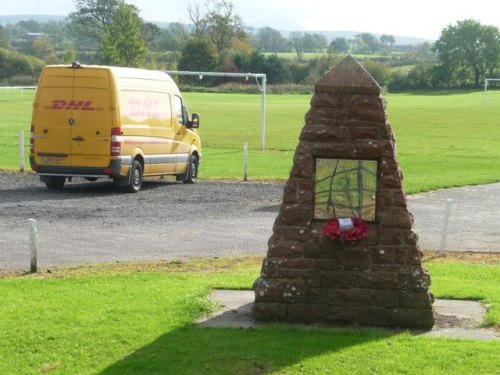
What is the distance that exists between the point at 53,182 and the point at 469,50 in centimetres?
13428

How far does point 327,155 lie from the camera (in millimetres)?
9195

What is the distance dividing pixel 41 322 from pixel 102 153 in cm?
1235

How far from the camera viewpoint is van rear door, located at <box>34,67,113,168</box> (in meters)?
21.2

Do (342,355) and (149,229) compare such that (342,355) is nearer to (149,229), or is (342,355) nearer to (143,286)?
(143,286)

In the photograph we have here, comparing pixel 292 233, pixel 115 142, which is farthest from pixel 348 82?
pixel 115 142

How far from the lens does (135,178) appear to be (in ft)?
73.7

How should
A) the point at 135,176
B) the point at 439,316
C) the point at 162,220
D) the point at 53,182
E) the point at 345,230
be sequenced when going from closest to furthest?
the point at 345,230
the point at 439,316
the point at 162,220
the point at 135,176
the point at 53,182

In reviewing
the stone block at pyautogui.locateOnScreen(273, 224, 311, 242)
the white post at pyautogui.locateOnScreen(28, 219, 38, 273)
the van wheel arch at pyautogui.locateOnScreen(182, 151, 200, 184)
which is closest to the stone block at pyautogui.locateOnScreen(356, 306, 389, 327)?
the stone block at pyautogui.locateOnScreen(273, 224, 311, 242)

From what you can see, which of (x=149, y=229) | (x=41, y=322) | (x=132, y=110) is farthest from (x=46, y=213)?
(x=41, y=322)

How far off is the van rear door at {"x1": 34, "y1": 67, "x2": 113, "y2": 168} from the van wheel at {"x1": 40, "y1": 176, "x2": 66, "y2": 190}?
3.43 ft

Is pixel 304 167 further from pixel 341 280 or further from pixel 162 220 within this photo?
pixel 162 220

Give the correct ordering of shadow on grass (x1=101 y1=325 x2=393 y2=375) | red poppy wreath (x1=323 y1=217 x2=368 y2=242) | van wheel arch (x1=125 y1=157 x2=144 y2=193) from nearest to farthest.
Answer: shadow on grass (x1=101 y1=325 x2=393 y2=375), red poppy wreath (x1=323 y1=217 x2=368 y2=242), van wheel arch (x1=125 y1=157 x2=144 y2=193)

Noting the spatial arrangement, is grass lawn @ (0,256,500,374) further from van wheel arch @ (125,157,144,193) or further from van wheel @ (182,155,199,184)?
van wheel @ (182,155,199,184)

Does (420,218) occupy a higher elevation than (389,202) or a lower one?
lower
